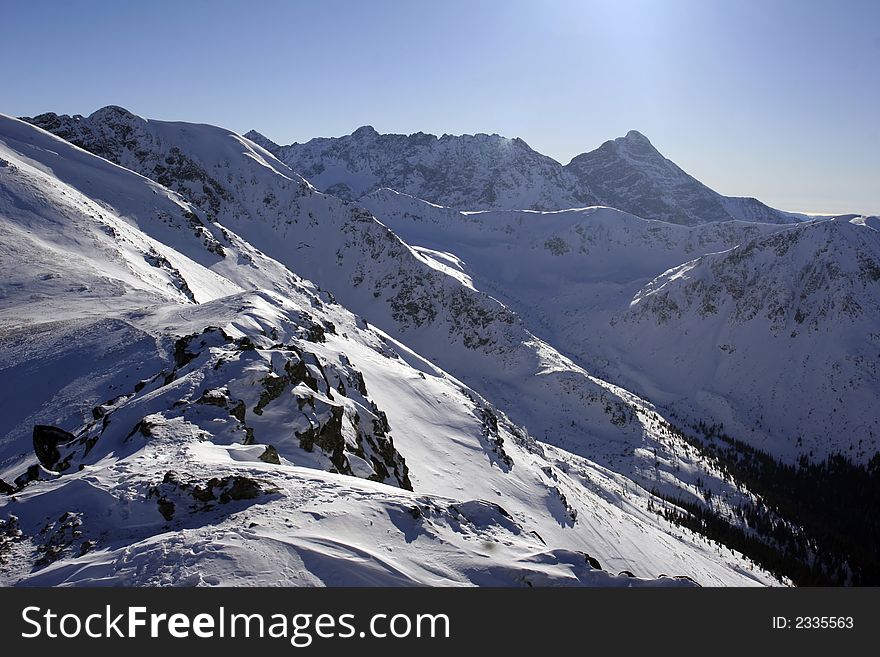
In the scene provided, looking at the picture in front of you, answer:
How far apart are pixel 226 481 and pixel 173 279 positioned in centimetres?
5625

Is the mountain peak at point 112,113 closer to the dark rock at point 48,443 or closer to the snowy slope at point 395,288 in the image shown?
the snowy slope at point 395,288

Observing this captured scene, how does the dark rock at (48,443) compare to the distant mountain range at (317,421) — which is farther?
the dark rock at (48,443)

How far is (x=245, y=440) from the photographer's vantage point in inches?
1058

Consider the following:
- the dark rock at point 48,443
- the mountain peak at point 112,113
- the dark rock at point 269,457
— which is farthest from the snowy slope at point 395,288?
the dark rock at point 48,443

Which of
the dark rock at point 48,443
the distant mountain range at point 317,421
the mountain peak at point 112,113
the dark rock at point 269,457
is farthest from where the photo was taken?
the mountain peak at point 112,113

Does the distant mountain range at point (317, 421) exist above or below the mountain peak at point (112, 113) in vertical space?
below

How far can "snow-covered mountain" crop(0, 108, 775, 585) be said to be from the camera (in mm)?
16766

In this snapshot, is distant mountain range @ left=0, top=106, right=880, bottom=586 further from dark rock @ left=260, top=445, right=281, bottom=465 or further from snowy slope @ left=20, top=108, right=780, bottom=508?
snowy slope @ left=20, top=108, right=780, bottom=508

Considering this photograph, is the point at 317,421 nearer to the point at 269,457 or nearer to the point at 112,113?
the point at 269,457

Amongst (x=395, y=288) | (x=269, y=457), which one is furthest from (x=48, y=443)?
(x=395, y=288)

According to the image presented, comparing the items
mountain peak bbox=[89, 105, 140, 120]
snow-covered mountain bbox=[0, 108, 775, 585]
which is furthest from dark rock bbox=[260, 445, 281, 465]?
mountain peak bbox=[89, 105, 140, 120]

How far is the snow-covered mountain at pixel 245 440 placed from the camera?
660 inches
